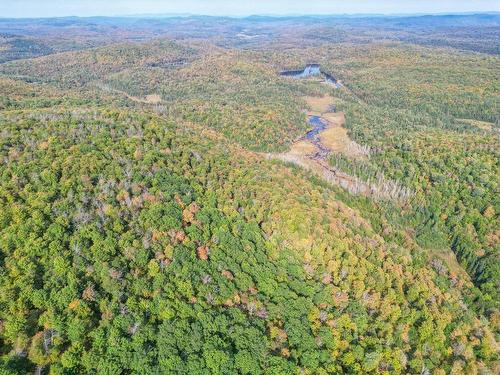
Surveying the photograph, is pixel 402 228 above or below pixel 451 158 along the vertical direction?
below

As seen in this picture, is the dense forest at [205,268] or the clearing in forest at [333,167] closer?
the dense forest at [205,268]

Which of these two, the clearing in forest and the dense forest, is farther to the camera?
the clearing in forest

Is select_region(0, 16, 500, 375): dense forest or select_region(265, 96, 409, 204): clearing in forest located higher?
select_region(0, 16, 500, 375): dense forest

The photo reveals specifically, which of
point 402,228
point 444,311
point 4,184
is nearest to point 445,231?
point 402,228

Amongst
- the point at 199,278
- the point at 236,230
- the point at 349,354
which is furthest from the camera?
the point at 236,230

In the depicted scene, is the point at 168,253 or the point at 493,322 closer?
the point at 168,253

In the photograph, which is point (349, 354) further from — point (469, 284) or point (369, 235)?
point (469, 284)

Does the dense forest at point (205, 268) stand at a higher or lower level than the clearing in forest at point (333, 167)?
higher

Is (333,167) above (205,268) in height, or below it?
below

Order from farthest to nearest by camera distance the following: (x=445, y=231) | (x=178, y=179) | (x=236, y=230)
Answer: (x=445, y=231) < (x=178, y=179) < (x=236, y=230)

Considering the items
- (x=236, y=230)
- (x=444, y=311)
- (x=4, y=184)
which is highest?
(x=4, y=184)

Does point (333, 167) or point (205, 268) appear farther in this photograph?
point (333, 167)
